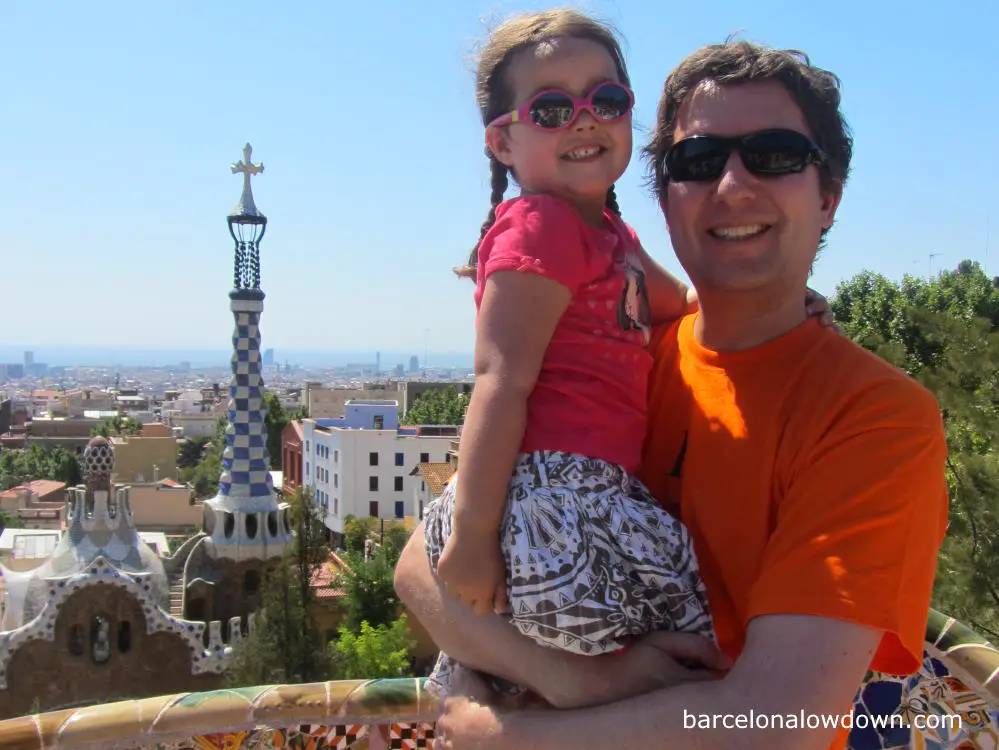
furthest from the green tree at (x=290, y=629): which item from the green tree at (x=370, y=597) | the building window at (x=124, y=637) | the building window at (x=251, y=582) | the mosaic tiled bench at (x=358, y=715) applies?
the mosaic tiled bench at (x=358, y=715)

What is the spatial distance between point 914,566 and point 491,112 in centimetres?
151

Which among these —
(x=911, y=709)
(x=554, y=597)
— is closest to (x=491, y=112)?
(x=554, y=597)

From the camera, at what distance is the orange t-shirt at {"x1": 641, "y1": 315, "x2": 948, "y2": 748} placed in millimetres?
1921

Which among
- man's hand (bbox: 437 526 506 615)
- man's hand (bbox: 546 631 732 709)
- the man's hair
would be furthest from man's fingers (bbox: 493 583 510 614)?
the man's hair

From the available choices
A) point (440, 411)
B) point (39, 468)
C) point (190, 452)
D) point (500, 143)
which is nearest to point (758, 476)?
point (500, 143)

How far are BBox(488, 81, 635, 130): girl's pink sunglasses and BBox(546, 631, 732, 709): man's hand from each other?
124cm

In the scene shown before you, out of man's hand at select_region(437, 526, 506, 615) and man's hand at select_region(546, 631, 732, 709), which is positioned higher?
man's hand at select_region(437, 526, 506, 615)

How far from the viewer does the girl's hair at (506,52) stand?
245 centimetres

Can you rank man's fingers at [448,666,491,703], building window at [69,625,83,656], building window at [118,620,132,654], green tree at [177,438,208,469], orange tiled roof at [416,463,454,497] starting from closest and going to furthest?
man's fingers at [448,666,491,703]
building window at [69,625,83,656]
building window at [118,620,132,654]
orange tiled roof at [416,463,454,497]
green tree at [177,438,208,469]

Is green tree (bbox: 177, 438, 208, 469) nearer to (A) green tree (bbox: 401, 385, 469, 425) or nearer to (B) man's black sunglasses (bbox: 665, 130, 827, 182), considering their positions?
(A) green tree (bbox: 401, 385, 469, 425)

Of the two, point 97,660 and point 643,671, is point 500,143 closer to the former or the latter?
point 643,671

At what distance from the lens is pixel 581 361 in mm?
2324

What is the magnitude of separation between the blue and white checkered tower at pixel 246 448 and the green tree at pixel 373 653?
7.05 feet

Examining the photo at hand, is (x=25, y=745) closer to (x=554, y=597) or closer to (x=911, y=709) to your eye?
(x=554, y=597)
